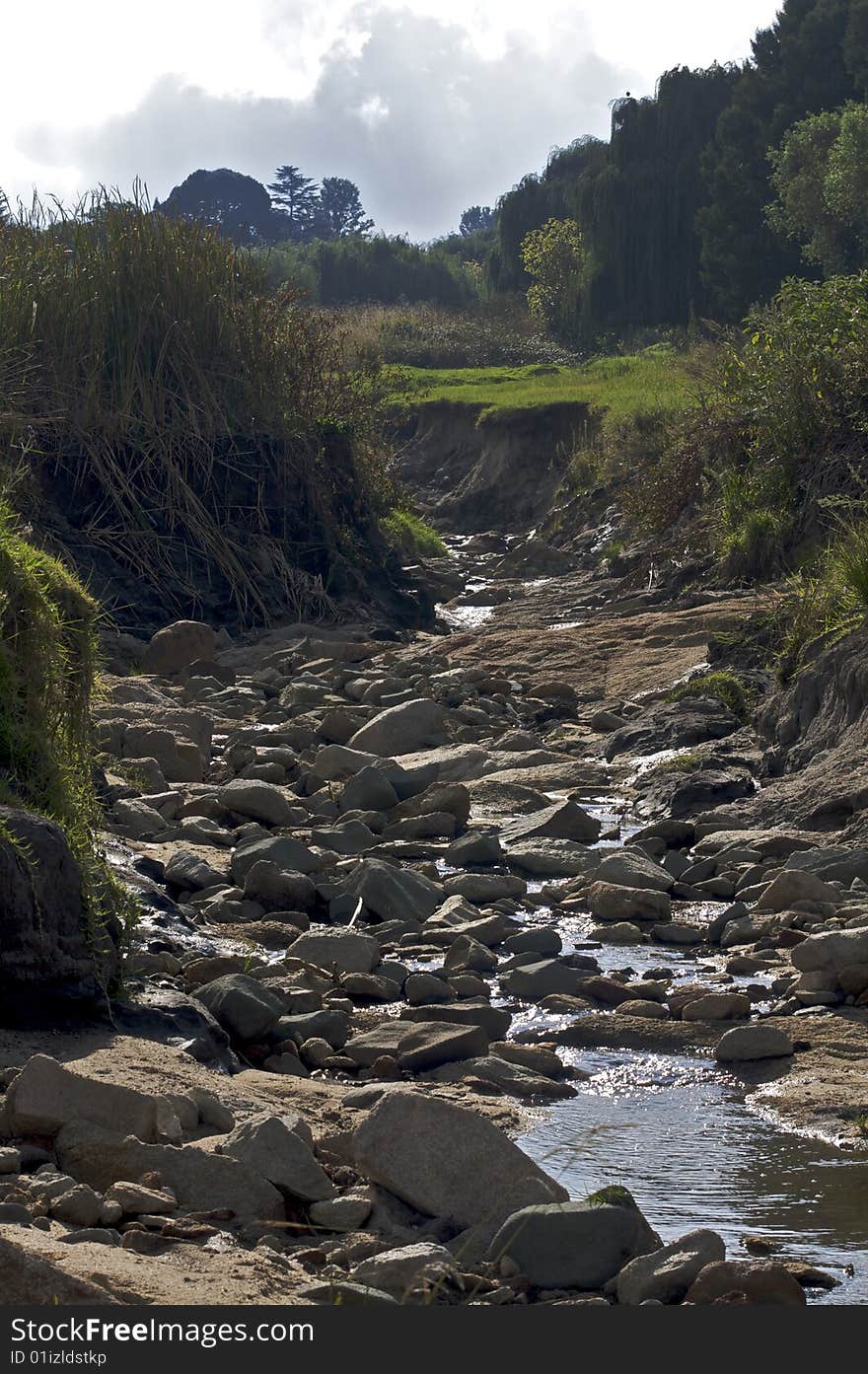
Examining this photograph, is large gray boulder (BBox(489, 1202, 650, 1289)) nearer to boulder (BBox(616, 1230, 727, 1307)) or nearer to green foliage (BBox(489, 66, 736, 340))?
boulder (BBox(616, 1230, 727, 1307))

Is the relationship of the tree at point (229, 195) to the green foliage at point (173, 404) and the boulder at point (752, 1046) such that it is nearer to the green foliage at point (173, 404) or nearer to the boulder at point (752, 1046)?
the green foliage at point (173, 404)

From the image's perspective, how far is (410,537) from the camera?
1727cm

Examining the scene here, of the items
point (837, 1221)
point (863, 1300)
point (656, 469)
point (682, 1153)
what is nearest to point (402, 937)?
point (682, 1153)

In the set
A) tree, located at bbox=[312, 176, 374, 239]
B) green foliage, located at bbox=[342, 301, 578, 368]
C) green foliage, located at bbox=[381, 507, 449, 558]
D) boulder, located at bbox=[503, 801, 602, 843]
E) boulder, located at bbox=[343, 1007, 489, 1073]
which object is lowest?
boulder, located at bbox=[343, 1007, 489, 1073]

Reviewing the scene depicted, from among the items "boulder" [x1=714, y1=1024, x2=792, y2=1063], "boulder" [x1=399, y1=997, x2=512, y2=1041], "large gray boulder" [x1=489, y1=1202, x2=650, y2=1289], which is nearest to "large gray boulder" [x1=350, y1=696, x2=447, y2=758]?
"boulder" [x1=399, y1=997, x2=512, y2=1041]

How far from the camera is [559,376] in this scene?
2661 cm

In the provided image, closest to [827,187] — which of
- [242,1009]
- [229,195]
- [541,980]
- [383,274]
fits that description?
[541,980]

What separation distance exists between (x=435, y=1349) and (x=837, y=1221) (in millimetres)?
1287

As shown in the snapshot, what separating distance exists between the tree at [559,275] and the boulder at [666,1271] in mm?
33756

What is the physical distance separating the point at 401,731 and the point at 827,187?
1970cm

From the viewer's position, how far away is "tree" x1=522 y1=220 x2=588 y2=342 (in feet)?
118

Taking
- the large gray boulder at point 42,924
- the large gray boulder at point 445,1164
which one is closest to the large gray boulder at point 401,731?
the large gray boulder at point 42,924

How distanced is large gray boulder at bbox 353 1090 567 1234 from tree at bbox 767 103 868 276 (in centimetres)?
2440

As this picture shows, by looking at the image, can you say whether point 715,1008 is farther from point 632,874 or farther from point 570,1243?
point 570,1243
